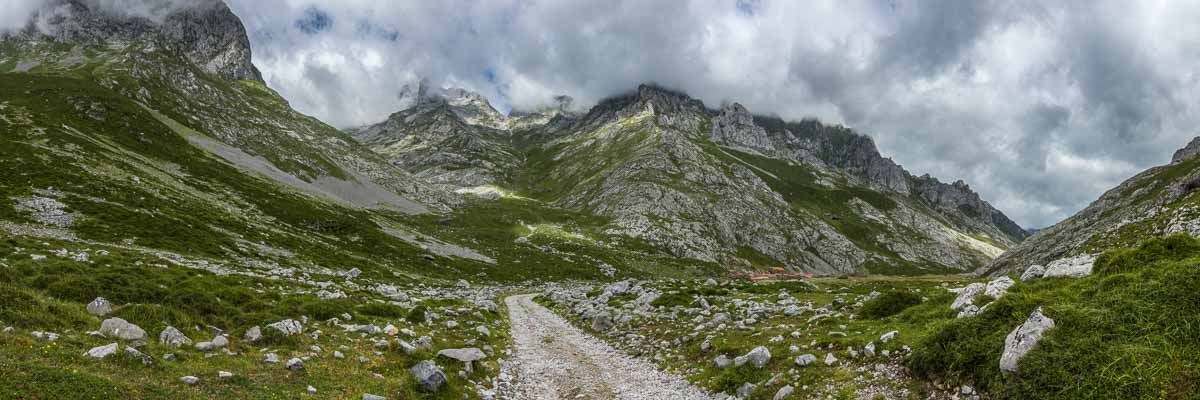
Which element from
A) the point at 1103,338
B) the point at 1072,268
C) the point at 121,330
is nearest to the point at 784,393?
the point at 1103,338

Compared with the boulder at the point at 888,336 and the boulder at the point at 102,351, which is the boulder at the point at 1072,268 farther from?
the boulder at the point at 102,351

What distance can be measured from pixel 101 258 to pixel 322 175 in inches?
7234

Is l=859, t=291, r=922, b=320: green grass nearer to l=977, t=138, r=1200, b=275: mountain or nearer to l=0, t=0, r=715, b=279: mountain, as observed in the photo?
l=977, t=138, r=1200, b=275: mountain

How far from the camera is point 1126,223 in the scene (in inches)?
2474

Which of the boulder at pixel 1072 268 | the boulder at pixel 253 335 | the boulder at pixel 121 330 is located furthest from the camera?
the boulder at pixel 253 335

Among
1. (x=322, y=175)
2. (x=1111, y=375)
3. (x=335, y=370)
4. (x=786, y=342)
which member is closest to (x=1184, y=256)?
(x=1111, y=375)

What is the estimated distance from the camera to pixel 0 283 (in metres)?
15.0

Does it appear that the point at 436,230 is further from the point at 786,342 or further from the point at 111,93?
the point at 786,342

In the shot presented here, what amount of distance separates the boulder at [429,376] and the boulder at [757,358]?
10.5 metres

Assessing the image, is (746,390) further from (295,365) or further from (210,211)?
(210,211)

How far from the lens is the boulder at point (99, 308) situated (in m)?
16.3

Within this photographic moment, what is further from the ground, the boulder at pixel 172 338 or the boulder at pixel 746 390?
the boulder at pixel 746 390

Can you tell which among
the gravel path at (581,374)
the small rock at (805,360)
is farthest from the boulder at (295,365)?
the small rock at (805,360)

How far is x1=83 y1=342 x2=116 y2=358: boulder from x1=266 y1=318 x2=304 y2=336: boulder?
20.2 feet
